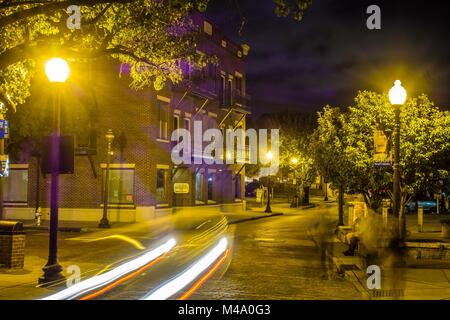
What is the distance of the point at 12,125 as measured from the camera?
1130 inches

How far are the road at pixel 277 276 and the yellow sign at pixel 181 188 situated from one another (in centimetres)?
1272

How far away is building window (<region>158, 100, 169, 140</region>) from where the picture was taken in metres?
32.1

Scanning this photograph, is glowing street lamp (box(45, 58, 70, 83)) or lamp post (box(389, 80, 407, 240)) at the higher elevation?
glowing street lamp (box(45, 58, 70, 83))

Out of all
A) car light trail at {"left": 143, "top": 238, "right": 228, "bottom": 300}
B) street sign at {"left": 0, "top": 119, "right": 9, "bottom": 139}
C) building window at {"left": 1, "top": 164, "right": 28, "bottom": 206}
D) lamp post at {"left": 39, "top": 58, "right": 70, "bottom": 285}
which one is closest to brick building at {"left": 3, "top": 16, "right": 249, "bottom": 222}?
building window at {"left": 1, "top": 164, "right": 28, "bottom": 206}

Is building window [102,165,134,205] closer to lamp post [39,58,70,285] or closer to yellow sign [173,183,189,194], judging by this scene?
yellow sign [173,183,189,194]

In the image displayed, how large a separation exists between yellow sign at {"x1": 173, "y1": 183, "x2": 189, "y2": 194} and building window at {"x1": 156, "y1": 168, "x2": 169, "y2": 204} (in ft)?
4.12

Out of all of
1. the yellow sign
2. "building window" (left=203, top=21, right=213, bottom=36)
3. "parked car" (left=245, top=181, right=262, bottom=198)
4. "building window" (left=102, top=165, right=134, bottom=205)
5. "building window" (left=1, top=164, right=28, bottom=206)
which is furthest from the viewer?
"parked car" (left=245, top=181, right=262, bottom=198)

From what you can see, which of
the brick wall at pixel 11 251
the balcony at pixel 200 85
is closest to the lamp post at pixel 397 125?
the brick wall at pixel 11 251

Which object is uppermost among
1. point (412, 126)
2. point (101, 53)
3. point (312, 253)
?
point (101, 53)

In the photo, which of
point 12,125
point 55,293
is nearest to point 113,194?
point 12,125

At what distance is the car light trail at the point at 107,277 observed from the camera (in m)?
10.7

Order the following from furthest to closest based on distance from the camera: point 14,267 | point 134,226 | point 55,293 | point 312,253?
1. point 134,226
2. point 312,253
3. point 14,267
4. point 55,293
